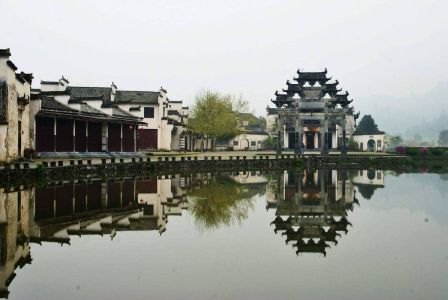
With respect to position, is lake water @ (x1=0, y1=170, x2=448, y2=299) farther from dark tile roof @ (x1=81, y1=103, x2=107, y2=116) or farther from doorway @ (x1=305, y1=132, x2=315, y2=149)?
doorway @ (x1=305, y1=132, x2=315, y2=149)

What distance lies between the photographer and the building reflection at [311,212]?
50.2ft

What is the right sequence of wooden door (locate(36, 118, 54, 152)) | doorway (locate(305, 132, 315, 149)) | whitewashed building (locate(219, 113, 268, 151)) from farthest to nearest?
whitewashed building (locate(219, 113, 268, 151))
doorway (locate(305, 132, 315, 149))
wooden door (locate(36, 118, 54, 152))

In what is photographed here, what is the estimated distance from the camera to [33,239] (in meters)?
14.2

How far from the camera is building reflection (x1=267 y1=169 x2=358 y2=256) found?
15289 mm

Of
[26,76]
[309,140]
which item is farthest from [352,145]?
[26,76]

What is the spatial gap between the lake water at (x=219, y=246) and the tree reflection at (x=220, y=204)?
0.30ft

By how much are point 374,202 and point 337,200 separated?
1829mm

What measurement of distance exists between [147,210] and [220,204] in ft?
→ 12.4

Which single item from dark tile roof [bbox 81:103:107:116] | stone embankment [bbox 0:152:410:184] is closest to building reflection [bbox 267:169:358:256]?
stone embankment [bbox 0:152:410:184]

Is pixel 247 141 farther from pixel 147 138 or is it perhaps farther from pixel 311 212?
pixel 311 212

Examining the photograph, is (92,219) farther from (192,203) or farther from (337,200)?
(337,200)

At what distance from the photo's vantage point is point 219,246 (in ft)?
45.6

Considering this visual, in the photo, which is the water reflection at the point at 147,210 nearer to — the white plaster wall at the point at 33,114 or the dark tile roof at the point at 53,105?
the white plaster wall at the point at 33,114

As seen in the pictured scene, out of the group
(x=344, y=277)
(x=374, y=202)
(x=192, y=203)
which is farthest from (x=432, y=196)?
(x=344, y=277)
